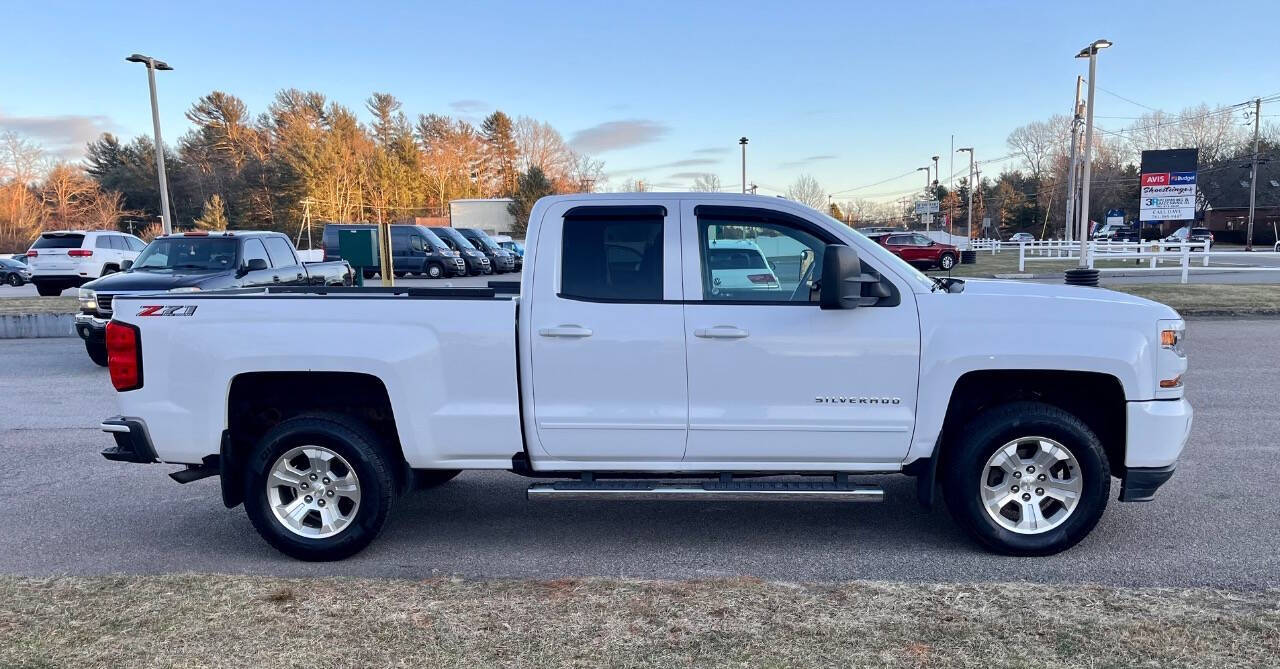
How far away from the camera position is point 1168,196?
86.1 feet

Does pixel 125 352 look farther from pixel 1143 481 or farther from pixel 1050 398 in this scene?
pixel 1143 481

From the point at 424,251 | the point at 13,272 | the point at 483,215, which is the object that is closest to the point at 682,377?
the point at 424,251

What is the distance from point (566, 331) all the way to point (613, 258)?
500mm

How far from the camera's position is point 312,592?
13.0 ft

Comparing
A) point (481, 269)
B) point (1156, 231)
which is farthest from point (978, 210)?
point (481, 269)

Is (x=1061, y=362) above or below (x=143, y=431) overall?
above

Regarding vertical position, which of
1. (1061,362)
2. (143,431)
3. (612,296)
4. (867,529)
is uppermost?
(612,296)

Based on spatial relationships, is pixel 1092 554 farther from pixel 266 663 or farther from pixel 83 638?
pixel 83 638

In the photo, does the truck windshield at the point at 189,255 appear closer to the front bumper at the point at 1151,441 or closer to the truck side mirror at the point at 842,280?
the truck side mirror at the point at 842,280

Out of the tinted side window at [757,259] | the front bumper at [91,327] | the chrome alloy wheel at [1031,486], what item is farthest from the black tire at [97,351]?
the chrome alloy wheel at [1031,486]

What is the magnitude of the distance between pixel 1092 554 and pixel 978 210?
317ft

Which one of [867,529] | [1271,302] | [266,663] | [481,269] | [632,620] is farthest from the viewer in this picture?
[481,269]

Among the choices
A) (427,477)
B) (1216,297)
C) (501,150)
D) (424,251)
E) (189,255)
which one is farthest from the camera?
(501,150)

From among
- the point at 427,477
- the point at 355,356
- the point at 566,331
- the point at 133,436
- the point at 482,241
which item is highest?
the point at 482,241
